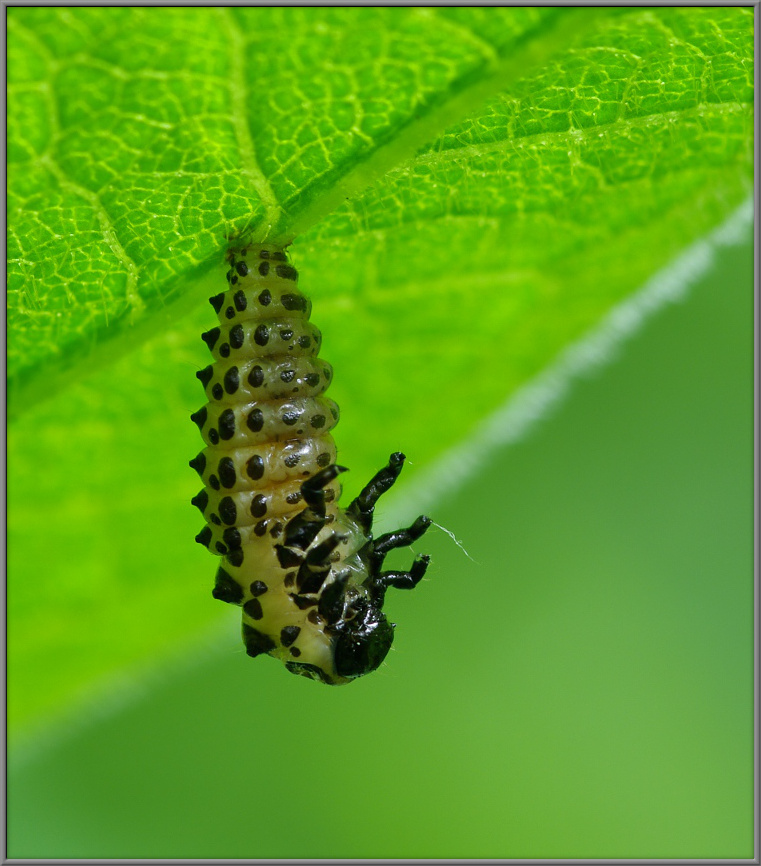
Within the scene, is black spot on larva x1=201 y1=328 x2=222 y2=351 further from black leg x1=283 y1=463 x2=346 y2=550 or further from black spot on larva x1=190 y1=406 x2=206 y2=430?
black leg x1=283 y1=463 x2=346 y2=550

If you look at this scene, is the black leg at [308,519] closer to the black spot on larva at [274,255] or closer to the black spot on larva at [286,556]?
the black spot on larva at [286,556]

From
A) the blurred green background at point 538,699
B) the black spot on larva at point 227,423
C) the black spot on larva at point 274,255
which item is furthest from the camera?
the blurred green background at point 538,699

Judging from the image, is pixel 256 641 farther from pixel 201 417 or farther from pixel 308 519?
pixel 201 417

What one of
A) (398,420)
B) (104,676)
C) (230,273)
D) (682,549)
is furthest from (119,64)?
(682,549)

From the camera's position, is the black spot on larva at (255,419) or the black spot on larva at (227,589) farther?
the black spot on larva at (227,589)

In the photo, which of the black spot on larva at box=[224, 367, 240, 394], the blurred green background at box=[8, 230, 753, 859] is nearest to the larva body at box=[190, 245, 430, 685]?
the black spot on larva at box=[224, 367, 240, 394]

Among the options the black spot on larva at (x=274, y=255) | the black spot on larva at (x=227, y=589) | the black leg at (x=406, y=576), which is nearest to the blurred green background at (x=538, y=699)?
Result: the black leg at (x=406, y=576)

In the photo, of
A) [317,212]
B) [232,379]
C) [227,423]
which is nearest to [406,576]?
[227,423]

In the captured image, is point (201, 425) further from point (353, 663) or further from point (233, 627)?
point (233, 627)
